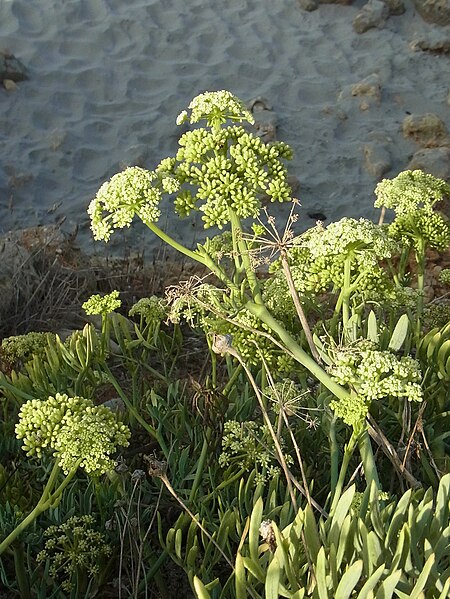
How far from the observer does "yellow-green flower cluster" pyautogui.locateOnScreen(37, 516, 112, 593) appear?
1652mm

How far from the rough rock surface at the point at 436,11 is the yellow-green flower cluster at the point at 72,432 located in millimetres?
6251

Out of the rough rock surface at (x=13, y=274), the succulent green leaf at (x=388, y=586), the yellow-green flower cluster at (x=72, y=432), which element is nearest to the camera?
the succulent green leaf at (x=388, y=586)

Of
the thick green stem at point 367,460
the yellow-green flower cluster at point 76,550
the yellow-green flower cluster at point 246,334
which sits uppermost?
the yellow-green flower cluster at point 246,334

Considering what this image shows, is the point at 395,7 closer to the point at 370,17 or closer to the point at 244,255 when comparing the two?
the point at 370,17

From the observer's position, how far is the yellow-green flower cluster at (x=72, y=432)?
143 centimetres

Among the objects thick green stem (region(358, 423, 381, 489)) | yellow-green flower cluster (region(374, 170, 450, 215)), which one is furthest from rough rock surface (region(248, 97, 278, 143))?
thick green stem (region(358, 423, 381, 489))

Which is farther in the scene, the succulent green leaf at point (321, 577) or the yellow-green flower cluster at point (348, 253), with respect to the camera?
the yellow-green flower cluster at point (348, 253)

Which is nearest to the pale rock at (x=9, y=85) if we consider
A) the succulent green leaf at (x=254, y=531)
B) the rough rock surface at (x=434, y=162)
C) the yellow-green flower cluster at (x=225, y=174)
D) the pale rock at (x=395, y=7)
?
the rough rock surface at (x=434, y=162)

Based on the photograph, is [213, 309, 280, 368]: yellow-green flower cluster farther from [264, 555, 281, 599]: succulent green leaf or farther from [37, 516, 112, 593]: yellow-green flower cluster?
[264, 555, 281, 599]: succulent green leaf

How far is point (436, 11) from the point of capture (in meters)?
6.77

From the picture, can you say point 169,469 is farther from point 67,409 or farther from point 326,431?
point 67,409

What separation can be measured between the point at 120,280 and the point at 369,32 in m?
4.04

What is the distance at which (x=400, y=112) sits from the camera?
5961 mm

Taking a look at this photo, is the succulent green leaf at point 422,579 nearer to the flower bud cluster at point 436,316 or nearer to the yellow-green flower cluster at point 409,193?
the yellow-green flower cluster at point 409,193
